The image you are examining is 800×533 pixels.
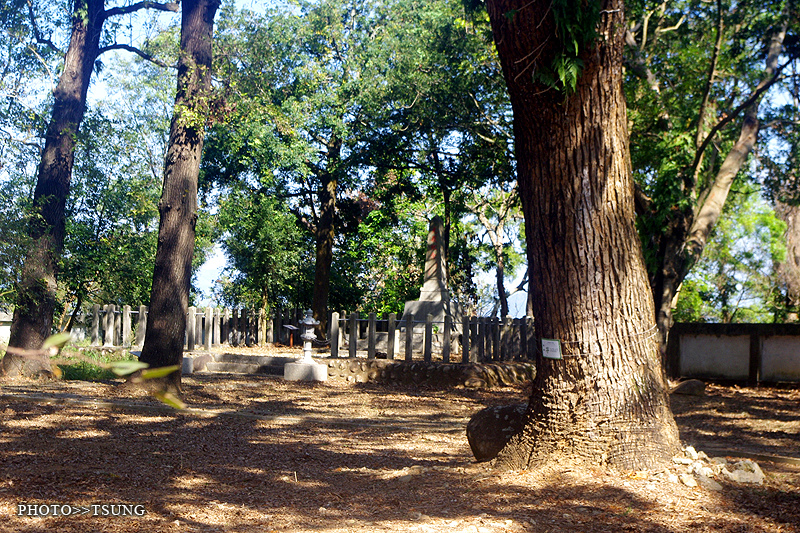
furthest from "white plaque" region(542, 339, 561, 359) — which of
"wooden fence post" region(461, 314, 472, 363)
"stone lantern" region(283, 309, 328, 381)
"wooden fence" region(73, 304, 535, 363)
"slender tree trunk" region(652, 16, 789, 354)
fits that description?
"stone lantern" region(283, 309, 328, 381)

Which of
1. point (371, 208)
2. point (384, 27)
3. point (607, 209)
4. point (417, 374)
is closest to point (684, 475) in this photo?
point (607, 209)

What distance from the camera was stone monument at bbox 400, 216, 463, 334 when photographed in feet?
65.9

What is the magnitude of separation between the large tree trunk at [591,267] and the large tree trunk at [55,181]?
927 centimetres

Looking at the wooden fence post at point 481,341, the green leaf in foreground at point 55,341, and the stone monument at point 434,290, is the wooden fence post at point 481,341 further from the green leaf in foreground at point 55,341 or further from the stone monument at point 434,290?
the green leaf in foreground at point 55,341

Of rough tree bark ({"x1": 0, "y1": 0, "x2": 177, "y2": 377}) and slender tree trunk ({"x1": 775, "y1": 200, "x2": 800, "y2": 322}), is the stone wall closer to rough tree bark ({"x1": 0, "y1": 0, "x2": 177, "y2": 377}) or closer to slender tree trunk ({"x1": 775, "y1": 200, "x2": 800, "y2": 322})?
slender tree trunk ({"x1": 775, "y1": 200, "x2": 800, "y2": 322})

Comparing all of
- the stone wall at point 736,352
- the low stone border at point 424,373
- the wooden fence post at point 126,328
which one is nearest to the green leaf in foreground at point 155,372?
the low stone border at point 424,373

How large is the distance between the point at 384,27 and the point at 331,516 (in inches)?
917

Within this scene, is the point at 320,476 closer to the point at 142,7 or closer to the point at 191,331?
the point at 142,7

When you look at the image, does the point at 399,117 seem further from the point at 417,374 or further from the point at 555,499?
the point at 555,499

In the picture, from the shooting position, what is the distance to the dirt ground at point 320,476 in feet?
Result: 14.1

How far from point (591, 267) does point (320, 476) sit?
9.97ft

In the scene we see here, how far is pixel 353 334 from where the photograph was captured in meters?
15.5

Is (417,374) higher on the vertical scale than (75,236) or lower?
lower

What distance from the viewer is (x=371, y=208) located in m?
29.4
